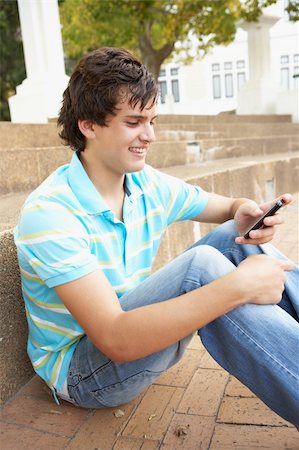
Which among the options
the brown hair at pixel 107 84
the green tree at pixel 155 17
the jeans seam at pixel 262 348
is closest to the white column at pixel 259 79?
the green tree at pixel 155 17

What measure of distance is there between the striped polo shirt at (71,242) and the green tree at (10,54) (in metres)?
14.1

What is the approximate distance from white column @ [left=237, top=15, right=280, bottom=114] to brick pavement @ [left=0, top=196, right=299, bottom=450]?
10527 millimetres

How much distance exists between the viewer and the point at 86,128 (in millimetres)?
1591

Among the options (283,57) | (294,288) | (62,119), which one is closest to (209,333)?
(294,288)

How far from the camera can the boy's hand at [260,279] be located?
1336mm

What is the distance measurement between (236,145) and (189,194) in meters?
4.65

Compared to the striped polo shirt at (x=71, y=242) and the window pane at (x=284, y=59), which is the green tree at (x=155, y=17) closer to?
the striped polo shirt at (x=71, y=242)

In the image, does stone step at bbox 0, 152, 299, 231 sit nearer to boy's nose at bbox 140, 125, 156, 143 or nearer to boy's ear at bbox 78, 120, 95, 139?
boy's ear at bbox 78, 120, 95, 139

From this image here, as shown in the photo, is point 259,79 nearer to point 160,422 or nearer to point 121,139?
point 121,139

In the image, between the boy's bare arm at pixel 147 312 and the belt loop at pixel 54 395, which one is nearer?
the boy's bare arm at pixel 147 312

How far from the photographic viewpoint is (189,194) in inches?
80.4

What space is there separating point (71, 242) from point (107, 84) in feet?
1.63

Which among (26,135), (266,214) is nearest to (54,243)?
(266,214)

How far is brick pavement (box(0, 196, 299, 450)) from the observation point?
1.57 m
